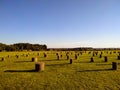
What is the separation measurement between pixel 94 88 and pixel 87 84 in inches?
39.5

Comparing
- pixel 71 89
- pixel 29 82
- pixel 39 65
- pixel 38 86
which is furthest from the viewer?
pixel 39 65

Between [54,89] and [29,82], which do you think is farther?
[29,82]

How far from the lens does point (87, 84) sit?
40.2 feet

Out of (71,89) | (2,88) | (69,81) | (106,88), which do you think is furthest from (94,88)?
(2,88)

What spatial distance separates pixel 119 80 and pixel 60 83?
4.35 m

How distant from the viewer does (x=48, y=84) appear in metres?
12.5

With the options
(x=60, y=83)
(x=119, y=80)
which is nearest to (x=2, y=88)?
(x=60, y=83)

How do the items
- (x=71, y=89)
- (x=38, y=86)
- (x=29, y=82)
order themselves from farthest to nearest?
(x=29, y=82) → (x=38, y=86) → (x=71, y=89)

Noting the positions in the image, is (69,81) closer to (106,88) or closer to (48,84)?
(48,84)

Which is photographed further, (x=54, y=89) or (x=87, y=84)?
(x=87, y=84)

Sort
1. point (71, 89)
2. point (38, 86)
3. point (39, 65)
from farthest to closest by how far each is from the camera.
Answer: point (39, 65)
point (38, 86)
point (71, 89)

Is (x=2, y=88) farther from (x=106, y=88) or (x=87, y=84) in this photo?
(x=106, y=88)

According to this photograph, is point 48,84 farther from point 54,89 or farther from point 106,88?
point 106,88

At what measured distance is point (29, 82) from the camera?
13.1 meters
